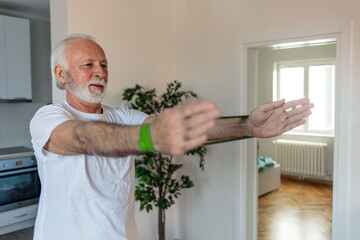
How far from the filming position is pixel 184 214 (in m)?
3.39

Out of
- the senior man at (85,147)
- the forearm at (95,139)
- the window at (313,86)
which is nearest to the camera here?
the forearm at (95,139)

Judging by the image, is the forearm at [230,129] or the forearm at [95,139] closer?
the forearm at [95,139]

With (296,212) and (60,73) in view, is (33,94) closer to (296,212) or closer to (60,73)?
(60,73)

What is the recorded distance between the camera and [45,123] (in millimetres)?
1070

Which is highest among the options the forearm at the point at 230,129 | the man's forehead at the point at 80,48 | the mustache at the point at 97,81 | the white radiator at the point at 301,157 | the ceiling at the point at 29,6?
the ceiling at the point at 29,6

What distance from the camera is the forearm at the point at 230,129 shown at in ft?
4.16

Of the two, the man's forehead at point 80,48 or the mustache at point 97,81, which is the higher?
the man's forehead at point 80,48

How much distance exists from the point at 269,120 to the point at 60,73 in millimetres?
917

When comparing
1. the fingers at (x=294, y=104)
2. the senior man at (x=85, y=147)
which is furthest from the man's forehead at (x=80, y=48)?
the fingers at (x=294, y=104)

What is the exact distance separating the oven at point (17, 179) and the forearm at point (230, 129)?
9.22ft

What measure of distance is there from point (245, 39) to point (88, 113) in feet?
6.15

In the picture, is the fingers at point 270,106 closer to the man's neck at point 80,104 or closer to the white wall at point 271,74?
the man's neck at point 80,104

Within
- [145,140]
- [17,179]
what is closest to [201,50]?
[17,179]

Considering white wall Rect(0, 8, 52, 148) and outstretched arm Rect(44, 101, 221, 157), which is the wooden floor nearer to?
white wall Rect(0, 8, 52, 148)
